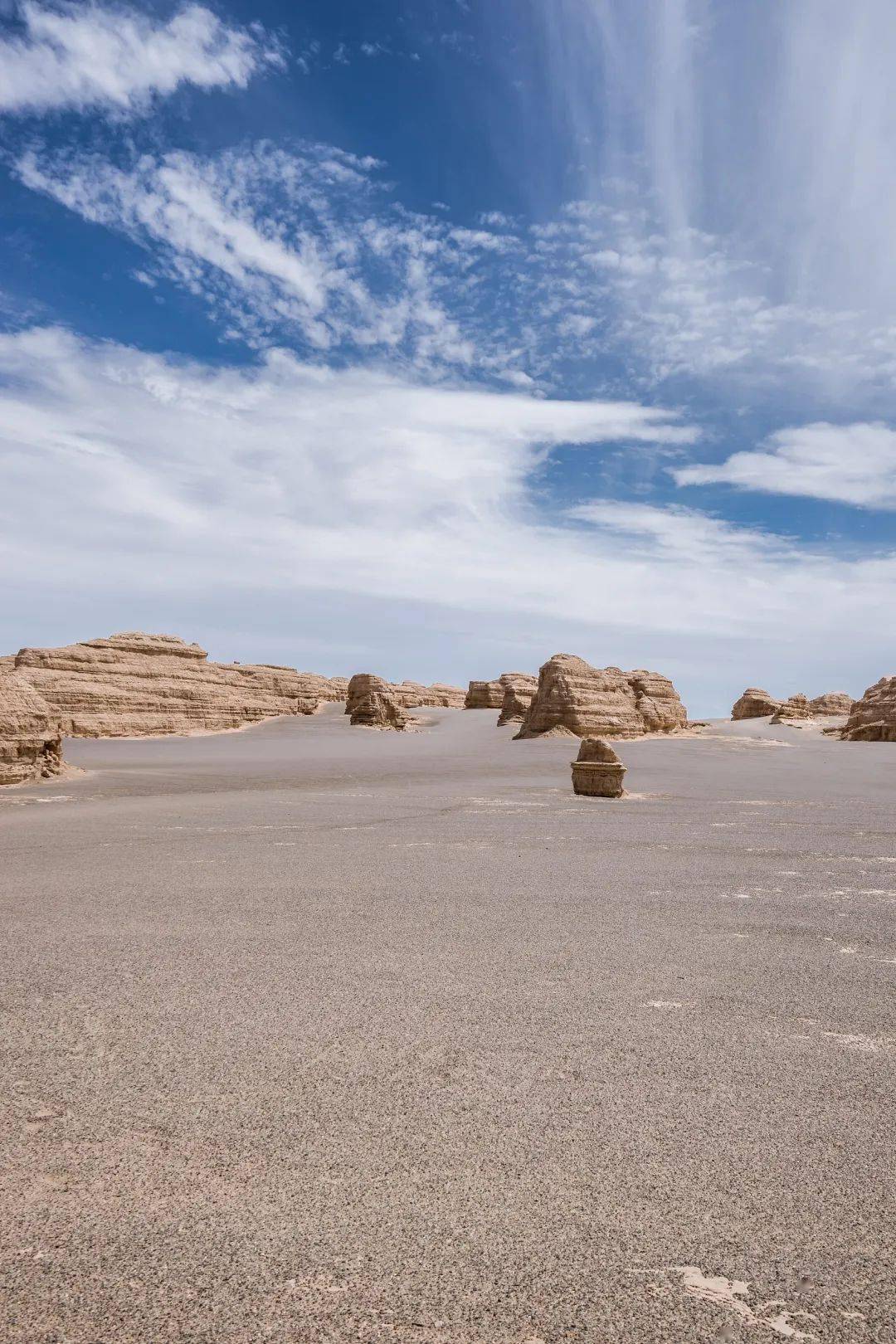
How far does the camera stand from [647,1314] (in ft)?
Answer: 6.29

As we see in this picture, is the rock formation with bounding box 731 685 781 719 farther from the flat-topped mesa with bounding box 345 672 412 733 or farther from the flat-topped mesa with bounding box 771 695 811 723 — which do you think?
the flat-topped mesa with bounding box 345 672 412 733

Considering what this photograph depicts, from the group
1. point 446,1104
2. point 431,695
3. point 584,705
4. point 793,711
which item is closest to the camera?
point 446,1104

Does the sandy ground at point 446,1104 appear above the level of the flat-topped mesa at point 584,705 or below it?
below

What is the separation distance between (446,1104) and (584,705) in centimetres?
3286

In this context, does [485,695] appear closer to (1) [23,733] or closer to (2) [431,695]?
(2) [431,695]

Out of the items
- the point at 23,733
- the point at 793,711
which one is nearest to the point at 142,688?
the point at 23,733

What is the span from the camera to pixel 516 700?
49.6m

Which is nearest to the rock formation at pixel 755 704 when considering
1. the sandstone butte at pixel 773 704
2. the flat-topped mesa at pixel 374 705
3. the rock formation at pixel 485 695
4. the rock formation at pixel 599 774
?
the sandstone butte at pixel 773 704

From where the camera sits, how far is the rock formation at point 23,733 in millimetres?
16141

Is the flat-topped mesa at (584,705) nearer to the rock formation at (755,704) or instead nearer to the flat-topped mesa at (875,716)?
the flat-topped mesa at (875,716)

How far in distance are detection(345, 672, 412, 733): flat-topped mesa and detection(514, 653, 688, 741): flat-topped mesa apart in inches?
516

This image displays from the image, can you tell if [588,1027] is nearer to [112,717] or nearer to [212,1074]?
[212,1074]

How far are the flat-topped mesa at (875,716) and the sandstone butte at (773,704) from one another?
77.5 feet

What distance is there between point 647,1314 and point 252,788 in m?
16.5
